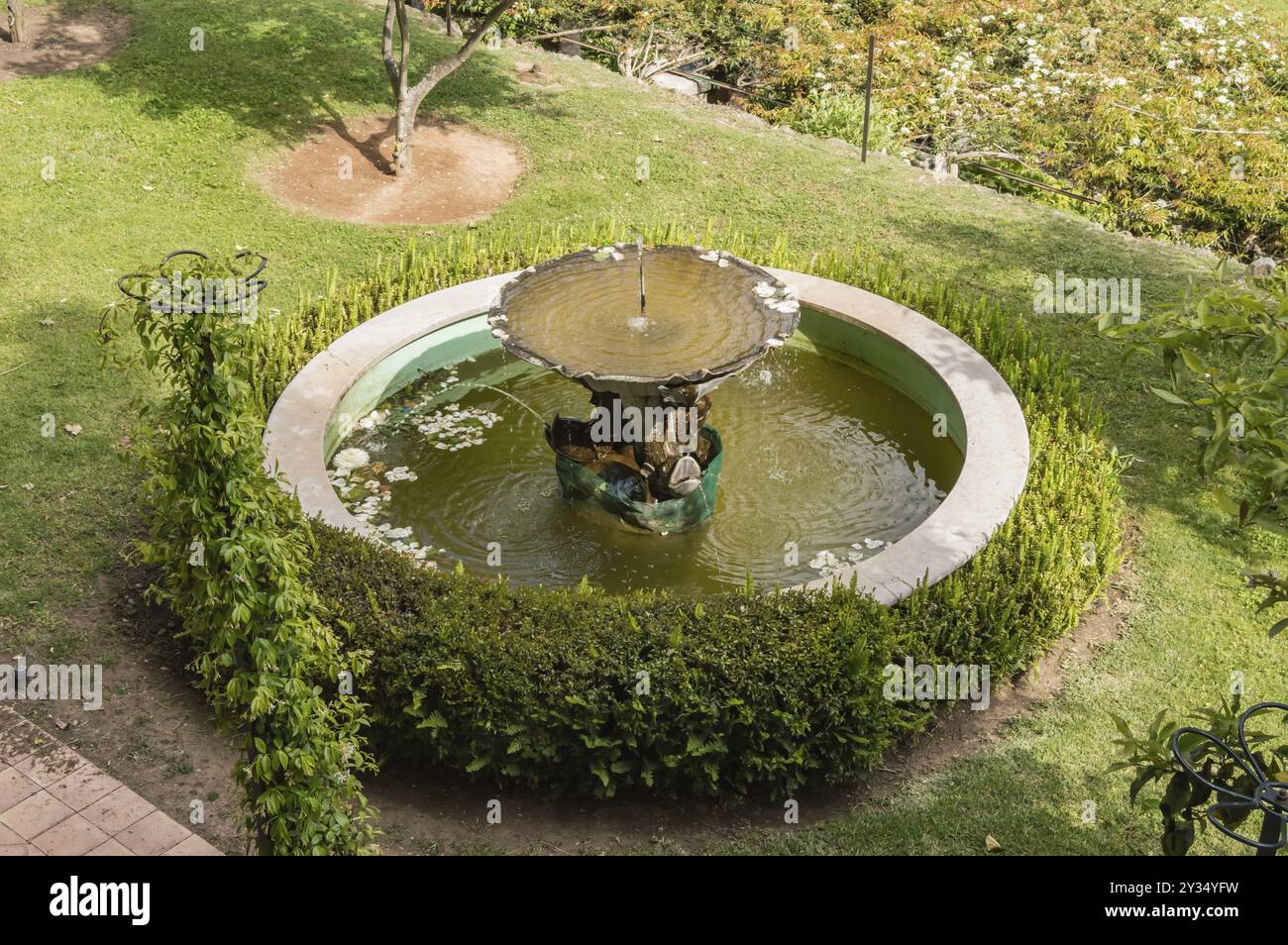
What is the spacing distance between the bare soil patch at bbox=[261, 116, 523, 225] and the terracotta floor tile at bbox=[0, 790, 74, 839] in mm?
7540

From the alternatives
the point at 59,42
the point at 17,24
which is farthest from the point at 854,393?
the point at 17,24

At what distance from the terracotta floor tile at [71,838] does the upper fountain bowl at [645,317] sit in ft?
12.2

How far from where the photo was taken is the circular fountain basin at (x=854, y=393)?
800 centimetres

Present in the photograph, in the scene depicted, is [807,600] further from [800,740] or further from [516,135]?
[516,135]

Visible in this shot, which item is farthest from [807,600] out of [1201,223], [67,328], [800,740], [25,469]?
[1201,223]

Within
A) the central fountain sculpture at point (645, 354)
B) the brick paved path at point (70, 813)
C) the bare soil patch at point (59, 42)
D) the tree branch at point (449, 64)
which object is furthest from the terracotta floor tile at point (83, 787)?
the bare soil patch at point (59, 42)

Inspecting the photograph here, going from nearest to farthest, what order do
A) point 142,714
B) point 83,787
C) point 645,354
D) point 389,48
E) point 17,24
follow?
point 83,787
point 142,714
point 645,354
point 389,48
point 17,24

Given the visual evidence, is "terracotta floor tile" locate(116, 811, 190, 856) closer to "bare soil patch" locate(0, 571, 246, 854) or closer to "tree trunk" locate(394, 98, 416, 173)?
"bare soil patch" locate(0, 571, 246, 854)

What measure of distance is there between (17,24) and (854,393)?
11007mm

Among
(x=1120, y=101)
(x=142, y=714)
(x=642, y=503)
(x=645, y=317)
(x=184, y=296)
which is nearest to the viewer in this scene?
(x=184, y=296)

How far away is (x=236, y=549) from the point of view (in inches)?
189

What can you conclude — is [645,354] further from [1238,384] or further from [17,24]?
[17,24]

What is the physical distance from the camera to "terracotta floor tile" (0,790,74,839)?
20.5 feet

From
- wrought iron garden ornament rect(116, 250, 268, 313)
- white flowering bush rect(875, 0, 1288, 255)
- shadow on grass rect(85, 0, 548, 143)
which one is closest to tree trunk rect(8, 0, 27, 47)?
shadow on grass rect(85, 0, 548, 143)
